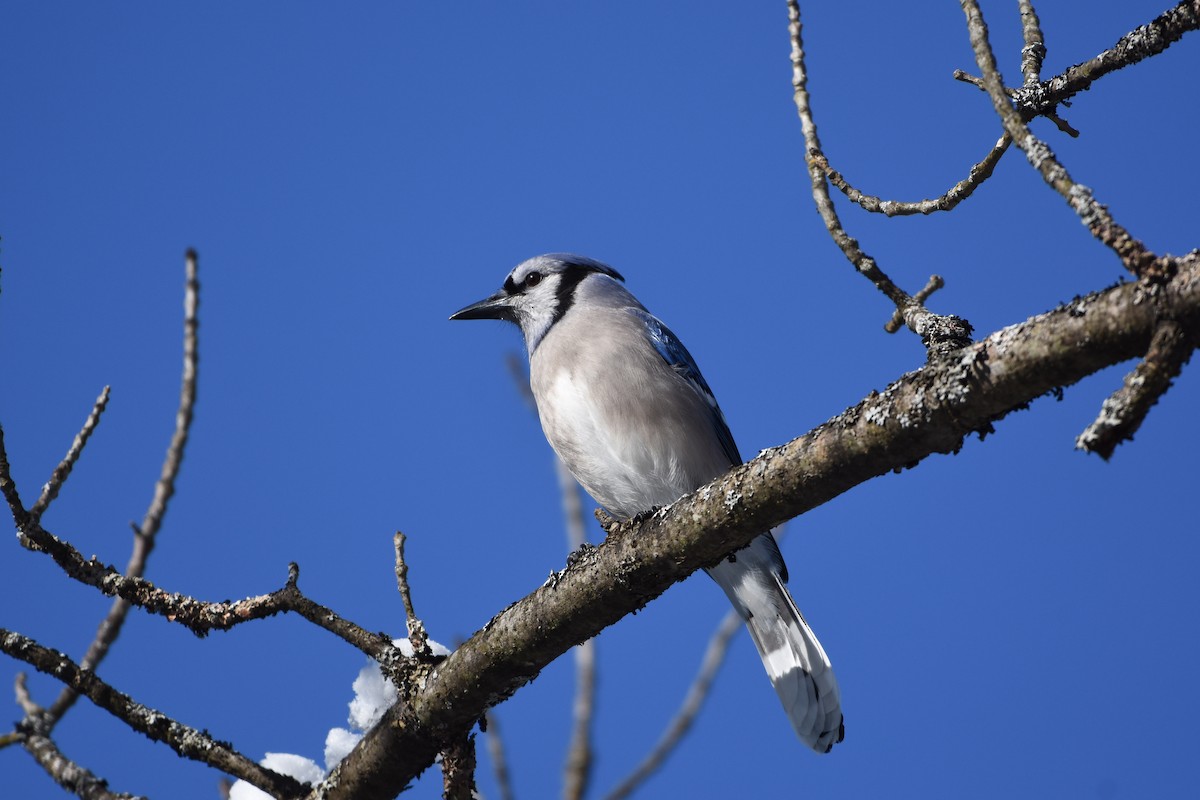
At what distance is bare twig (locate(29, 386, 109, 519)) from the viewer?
2760 mm

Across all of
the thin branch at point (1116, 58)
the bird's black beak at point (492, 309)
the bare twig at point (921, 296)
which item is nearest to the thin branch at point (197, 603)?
the bare twig at point (921, 296)

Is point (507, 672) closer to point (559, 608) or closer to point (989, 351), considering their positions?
point (559, 608)

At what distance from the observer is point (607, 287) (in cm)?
534

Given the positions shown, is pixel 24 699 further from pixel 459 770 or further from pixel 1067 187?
pixel 1067 187

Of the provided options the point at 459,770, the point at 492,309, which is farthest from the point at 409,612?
the point at 492,309

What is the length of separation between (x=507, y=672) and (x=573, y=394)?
5.71ft

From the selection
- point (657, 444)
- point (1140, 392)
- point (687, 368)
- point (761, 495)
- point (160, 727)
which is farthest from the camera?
point (687, 368)

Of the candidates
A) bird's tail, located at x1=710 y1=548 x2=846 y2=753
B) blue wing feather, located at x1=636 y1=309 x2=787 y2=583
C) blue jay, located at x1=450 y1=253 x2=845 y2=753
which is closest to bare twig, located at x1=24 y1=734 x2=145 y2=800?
blue jay, located at x1=450 y1=253 x2=845 y2=753

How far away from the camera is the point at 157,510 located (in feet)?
11.0

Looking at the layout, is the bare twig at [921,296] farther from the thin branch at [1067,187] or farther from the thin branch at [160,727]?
the thin branch at [160,727]

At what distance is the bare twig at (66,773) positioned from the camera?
9.36ft

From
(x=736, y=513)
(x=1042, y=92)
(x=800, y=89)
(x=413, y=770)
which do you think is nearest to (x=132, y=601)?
(x=413, y=770)

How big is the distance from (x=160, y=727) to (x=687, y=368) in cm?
258

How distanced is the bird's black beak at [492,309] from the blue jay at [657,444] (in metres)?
0.76
